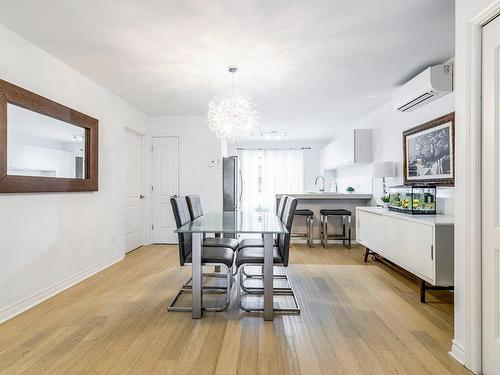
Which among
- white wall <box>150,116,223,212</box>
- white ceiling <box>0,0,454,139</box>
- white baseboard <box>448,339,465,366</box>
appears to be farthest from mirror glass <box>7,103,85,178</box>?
white baseboard <box>448,339,465,366</box>

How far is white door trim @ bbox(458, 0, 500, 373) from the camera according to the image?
173 centimetres

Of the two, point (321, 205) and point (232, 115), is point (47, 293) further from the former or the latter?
point (321, 205)

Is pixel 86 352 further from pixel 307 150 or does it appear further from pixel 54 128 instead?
pixel 307 150

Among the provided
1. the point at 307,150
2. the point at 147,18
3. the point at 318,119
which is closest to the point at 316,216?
the point at 318,119

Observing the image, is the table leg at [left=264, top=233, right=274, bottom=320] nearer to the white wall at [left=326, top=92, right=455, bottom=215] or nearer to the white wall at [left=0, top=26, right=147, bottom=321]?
the white wall at [left=326, top=92, right=455, bottom=215]

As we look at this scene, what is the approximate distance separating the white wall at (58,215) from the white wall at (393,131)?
4038 millimetres

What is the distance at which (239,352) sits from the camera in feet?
6.32

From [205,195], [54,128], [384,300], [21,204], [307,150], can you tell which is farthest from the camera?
[307,150]

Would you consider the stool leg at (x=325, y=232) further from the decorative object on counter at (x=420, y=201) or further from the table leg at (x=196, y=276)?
the table leg at (x=196, y=276)

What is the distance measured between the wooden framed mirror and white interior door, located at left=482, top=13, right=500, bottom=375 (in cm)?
340

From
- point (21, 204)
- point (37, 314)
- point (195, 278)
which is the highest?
point (21, 204)

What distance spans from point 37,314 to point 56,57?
8.10 feet

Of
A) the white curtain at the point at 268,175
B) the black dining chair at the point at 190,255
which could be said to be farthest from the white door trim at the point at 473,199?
the white curtain at the point at 268,175

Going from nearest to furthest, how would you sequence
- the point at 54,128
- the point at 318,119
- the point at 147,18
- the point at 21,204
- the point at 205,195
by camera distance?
the point at 147,18 < the point at 21,204 < the point at 54,128 < the point at 205,195 < the point at 318,119
